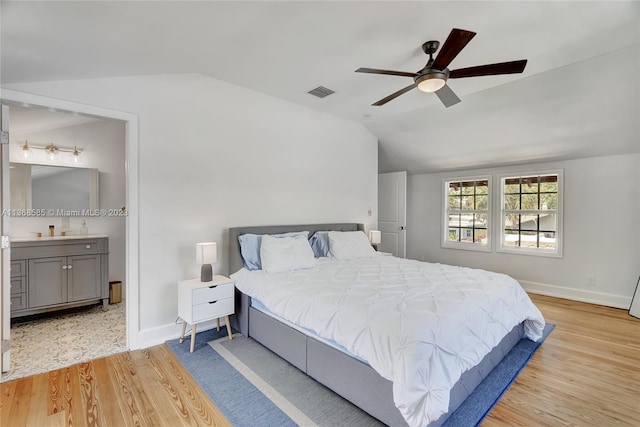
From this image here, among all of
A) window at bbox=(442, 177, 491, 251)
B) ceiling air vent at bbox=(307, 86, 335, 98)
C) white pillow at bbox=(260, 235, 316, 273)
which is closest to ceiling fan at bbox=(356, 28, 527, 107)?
ceiling air vent at bbox=(307, 86, 335, 98)

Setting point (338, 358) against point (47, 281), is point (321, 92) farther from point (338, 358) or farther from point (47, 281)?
point (47, 281)

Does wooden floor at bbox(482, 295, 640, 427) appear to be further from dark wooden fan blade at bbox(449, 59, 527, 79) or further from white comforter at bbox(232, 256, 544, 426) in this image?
dark wooden fan blade at bbox(449, 59, 527, 79)

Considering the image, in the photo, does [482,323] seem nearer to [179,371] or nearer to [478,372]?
[478,372]

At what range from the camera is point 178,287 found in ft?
10.1

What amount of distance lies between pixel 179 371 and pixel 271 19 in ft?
9.59

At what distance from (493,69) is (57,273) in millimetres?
5117

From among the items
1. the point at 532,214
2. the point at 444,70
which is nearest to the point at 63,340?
the point at 444,70

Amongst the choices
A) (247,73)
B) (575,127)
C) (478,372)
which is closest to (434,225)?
(575,127)

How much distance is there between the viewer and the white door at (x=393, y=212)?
6023mm

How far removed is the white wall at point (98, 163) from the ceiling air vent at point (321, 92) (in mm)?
2738

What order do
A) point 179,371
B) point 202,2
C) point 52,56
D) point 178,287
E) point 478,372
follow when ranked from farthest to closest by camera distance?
point 178,287
point 179,371
point 478,372
point 52,56
point 202,2

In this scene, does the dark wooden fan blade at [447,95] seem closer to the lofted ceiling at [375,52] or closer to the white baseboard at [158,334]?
the lofted ceiling at [375,52]

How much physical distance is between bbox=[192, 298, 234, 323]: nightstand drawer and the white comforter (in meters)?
0.21

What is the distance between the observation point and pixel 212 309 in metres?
2.91
